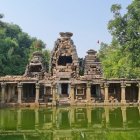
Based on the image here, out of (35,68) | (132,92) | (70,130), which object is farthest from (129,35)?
(70,130)

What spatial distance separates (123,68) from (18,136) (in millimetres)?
34409

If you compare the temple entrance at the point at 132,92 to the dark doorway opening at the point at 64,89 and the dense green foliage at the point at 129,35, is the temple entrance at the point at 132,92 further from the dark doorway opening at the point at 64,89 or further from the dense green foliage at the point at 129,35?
the dark doorway opening at the point at 64,89

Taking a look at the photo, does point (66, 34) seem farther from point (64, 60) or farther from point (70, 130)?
point (70, 130)

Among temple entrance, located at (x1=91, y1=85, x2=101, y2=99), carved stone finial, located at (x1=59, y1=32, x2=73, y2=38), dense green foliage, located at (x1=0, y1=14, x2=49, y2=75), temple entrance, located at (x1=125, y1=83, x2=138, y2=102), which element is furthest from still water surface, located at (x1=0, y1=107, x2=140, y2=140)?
dense green foliage, located at (x1=0, y1=14, x2=49, y2=75)

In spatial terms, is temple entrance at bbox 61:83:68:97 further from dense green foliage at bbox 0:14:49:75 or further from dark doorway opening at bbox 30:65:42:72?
dense green foliage at bbox 0:14:49:75

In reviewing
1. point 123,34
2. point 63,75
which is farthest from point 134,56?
point 63,75

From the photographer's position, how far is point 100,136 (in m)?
19.7

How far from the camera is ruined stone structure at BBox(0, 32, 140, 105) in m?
43.4

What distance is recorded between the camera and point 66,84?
157 ft

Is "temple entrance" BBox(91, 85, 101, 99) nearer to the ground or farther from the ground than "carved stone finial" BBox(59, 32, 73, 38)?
nearer to the ground

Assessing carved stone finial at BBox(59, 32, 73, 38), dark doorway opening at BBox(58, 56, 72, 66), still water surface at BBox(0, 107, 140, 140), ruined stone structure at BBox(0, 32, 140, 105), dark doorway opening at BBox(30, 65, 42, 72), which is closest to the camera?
still water surface at BBox(0, 107, 140, 140)

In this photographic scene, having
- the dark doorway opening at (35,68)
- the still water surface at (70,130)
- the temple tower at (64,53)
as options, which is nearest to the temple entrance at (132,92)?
the temple tower at (64,53)

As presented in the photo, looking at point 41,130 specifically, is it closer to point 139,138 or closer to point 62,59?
point 139,138

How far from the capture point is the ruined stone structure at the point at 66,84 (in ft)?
142
